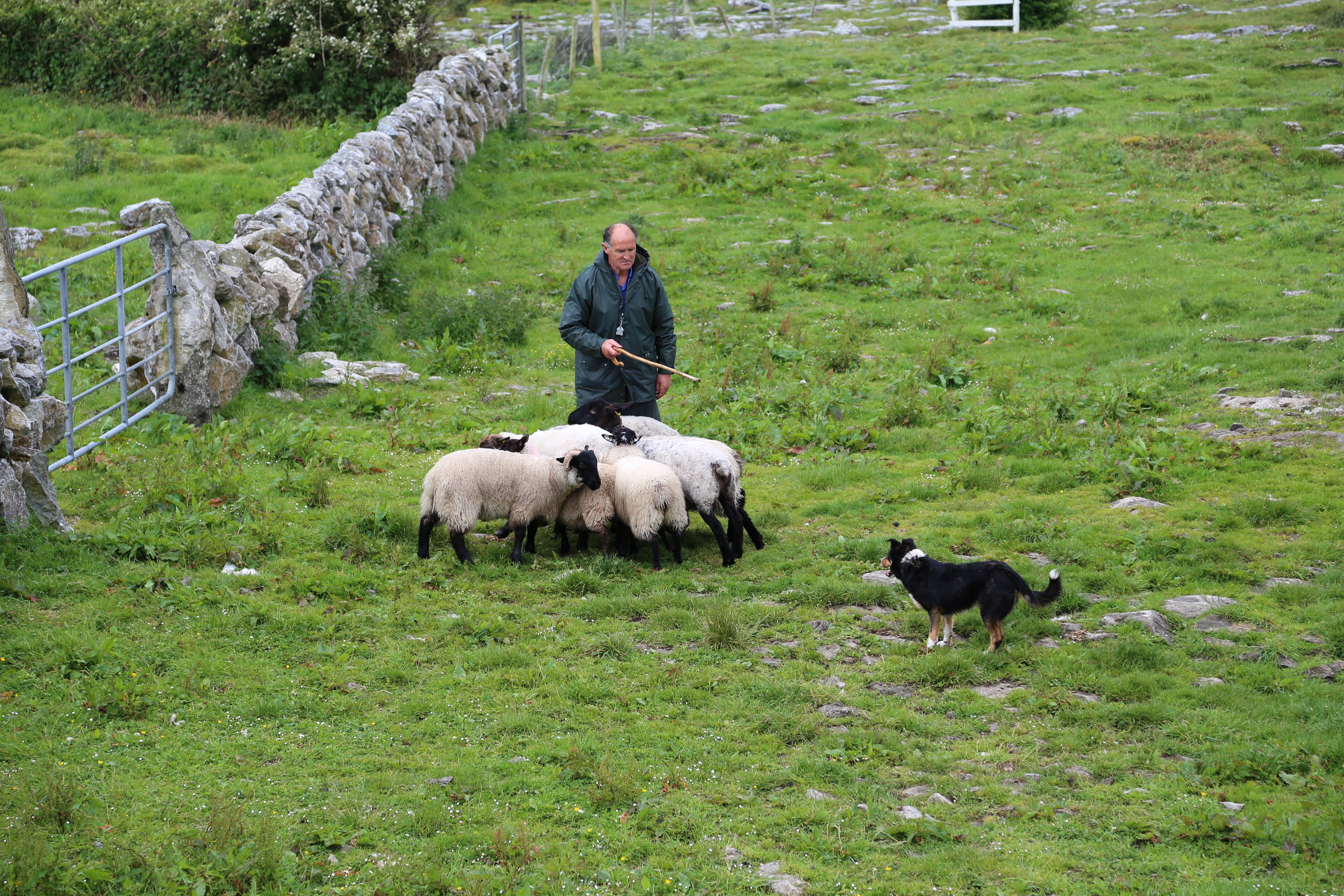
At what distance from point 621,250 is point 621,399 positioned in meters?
1.48

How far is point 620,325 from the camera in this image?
9898 millimetres

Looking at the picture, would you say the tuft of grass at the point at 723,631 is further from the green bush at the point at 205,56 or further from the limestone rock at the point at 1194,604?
the green bush at the point at 205,56

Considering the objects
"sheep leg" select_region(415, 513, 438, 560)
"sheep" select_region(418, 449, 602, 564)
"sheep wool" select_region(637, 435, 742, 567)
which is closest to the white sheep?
"sheep wool" select_region(637, 435, 742, 567)

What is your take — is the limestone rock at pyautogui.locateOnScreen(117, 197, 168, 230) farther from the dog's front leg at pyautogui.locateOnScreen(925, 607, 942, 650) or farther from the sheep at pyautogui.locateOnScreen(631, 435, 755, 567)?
the dog's front leg at pyautogui.locateOnScreen(925, 607, 942, 650)

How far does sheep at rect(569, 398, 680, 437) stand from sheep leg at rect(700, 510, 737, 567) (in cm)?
104

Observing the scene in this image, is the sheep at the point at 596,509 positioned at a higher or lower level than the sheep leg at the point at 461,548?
higher

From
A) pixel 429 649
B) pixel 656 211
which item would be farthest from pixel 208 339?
pixel 656 211

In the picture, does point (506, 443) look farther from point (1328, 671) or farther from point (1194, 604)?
point (1328, 671)

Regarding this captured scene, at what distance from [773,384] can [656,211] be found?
8960 millimetres

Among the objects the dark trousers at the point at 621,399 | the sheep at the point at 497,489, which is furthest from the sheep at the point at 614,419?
the sheep at the point at 497,489

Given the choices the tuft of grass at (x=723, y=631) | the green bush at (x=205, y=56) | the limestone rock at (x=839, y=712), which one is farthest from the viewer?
the green bush at (x=205, y=56)

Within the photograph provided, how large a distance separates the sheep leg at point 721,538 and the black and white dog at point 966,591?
183cm

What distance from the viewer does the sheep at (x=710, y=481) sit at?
362 inches

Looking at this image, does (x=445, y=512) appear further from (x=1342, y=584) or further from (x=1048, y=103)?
(x=1048, y=103)
